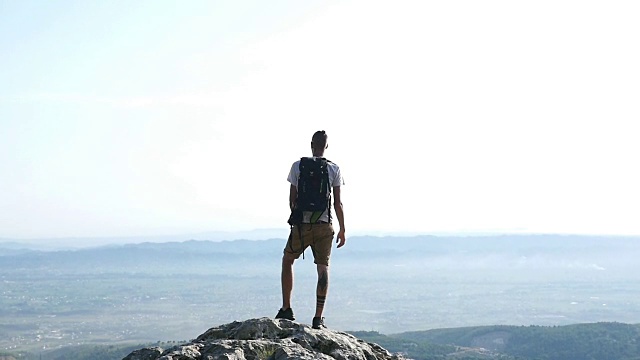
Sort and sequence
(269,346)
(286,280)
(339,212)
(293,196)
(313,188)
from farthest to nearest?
(286,280) → (339,212) → (293,196) → (313,188) → (269,346)

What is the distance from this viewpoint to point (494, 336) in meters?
178

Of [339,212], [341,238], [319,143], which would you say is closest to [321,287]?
[341,238]

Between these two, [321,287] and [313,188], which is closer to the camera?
[313,188]

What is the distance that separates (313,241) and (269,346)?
280cm

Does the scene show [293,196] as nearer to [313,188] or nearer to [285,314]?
[313,188]

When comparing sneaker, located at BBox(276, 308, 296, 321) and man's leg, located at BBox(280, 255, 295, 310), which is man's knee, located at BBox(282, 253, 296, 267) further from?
sneaker, located at BBox(276, 308, 296, 321)

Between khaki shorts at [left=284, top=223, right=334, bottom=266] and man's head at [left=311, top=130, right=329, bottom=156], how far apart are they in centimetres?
106

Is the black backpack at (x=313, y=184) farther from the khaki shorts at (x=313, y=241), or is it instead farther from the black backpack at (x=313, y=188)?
the khaki shorts at (x=313, y=241)

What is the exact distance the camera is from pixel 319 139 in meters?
11.3

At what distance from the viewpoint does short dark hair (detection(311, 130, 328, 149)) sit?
446 inches

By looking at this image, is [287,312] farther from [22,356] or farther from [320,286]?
[22,356]

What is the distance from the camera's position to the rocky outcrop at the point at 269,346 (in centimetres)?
875

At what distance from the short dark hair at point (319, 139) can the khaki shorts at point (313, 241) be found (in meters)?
1.15

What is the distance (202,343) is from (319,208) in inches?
117
